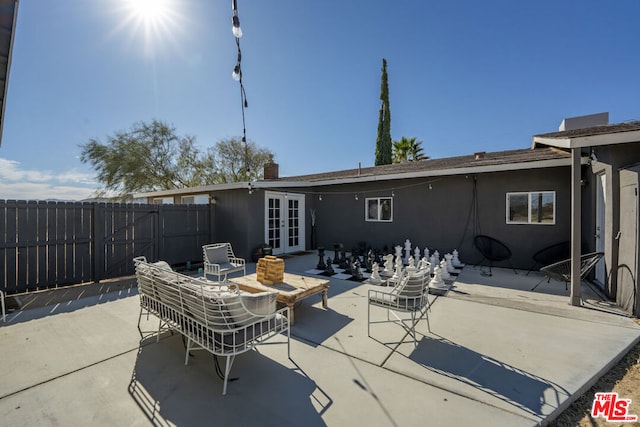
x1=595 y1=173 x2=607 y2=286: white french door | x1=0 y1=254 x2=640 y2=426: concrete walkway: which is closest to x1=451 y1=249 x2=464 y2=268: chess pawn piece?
x1=595 y1=173 x2=607 y2=286: white french door

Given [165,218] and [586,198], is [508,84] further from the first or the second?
[165,218]

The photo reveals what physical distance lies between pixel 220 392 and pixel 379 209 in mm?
7997

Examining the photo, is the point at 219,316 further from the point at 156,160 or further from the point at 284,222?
the point at 156,160

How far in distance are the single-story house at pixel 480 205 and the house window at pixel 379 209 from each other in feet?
0.12

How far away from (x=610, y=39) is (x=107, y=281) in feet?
47.0

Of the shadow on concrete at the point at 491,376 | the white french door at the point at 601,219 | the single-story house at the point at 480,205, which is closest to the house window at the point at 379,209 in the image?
the single-story house at the point at 480,205

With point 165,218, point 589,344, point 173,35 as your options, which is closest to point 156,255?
point 165,218

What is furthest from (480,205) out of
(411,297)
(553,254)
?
(411,297)

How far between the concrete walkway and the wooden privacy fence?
200 centimetres

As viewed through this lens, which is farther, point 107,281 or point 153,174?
point 153,174

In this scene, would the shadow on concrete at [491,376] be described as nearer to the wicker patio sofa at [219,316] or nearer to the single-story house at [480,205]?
the wicker patio sofa at [219,316]

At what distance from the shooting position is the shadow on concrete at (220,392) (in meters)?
2.09

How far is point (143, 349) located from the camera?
10.5 feet

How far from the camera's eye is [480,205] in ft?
25.5
